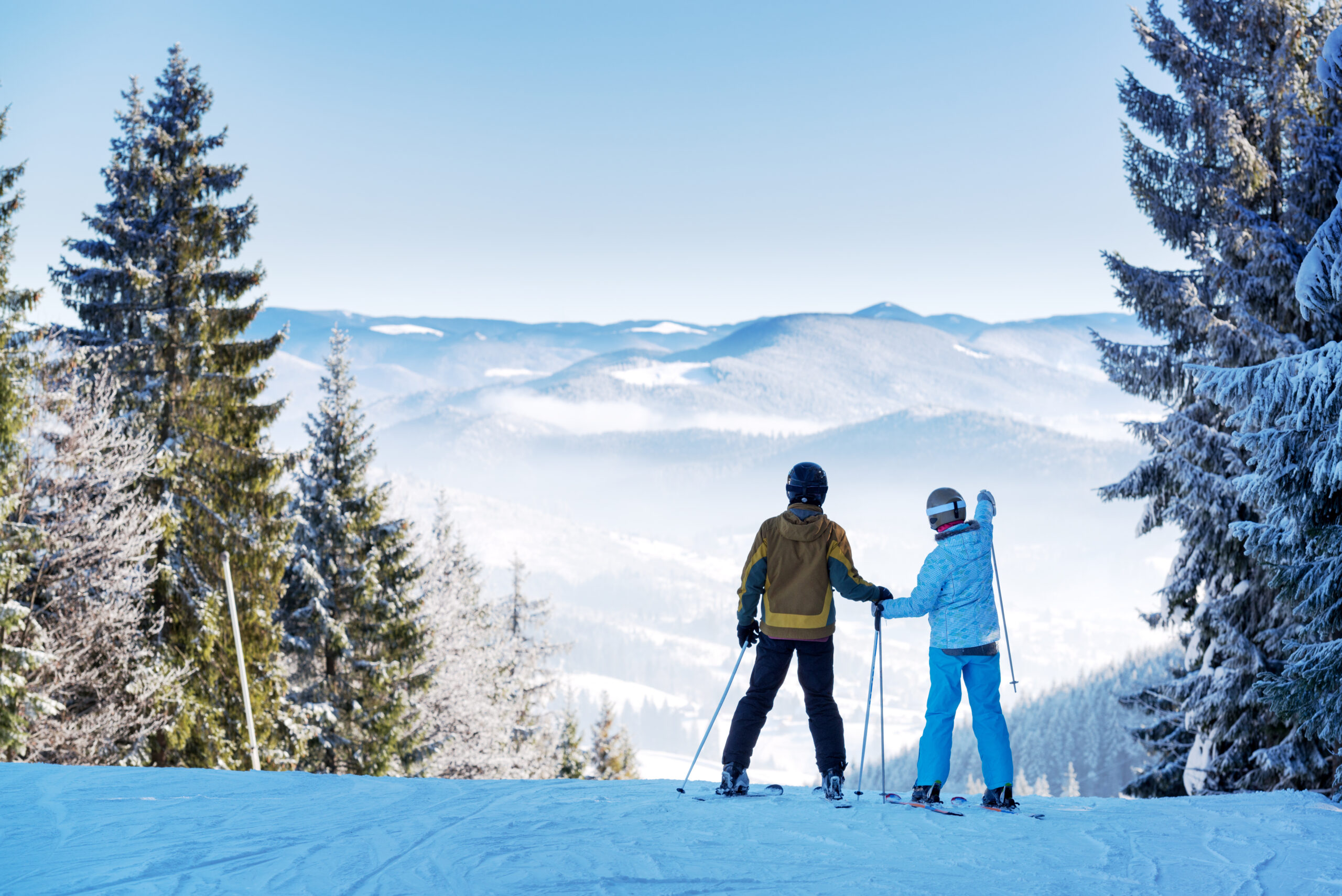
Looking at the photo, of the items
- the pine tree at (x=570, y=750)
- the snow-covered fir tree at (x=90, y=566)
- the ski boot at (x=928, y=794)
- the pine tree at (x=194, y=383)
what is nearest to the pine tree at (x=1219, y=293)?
the ski boot at (x=928, y=794)

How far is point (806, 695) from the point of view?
20.8ft

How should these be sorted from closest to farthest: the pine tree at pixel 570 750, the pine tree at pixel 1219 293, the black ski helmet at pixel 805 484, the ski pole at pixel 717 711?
1. the ski pole at pixel 717 711
2. the black ski helmet at pixel 805 484
3. the pine tree at pixel 1219 293
4. the pine tree at pixel 570 750

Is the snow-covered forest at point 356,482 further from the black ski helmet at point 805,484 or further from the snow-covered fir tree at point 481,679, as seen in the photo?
the black ski helmet at point 805,484

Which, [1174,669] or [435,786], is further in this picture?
[1174,669]

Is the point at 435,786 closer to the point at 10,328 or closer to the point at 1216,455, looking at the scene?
the point at 1216,455

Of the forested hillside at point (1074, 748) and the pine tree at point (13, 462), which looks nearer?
the pine tree at point (13, 462)

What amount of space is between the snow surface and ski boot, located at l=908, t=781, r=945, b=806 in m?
0.23

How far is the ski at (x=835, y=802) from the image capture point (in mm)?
6090

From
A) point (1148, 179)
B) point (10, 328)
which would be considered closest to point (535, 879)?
point (1148, 179)

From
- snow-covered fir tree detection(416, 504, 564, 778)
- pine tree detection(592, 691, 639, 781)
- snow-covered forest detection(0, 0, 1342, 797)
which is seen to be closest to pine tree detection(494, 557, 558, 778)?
snow-covered fir tree detection(416, 504, 564, 778)

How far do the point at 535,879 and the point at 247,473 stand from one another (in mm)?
14917

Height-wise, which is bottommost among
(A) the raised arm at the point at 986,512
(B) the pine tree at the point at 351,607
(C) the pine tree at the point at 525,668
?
(C) the pine tree at the point at 525,668

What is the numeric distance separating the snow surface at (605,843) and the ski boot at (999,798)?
19 cm

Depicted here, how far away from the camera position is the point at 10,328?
14.5m
